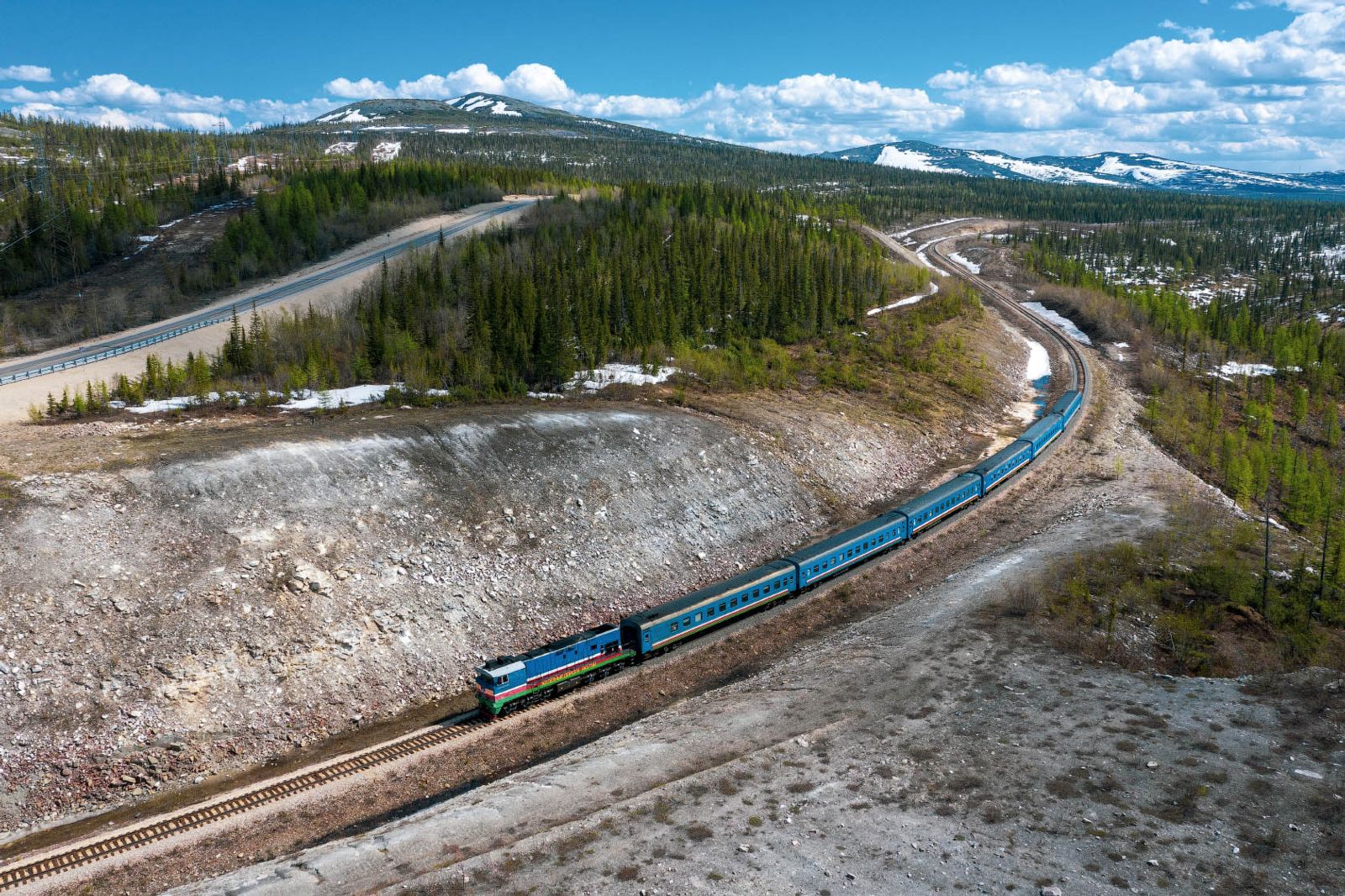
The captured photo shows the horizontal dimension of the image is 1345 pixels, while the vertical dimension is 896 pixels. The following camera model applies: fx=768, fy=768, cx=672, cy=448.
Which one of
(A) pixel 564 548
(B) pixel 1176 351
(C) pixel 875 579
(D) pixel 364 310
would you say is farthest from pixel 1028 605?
(B) pixel 1176 351

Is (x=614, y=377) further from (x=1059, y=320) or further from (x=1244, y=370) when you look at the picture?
(x=1244, y=370)

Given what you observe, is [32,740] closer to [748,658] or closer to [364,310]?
[748,658]

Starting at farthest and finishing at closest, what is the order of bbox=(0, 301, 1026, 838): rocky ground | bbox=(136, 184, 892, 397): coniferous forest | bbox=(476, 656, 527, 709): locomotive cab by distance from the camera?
bbox=(136, 184, 892, 397): coniferous forest
bbox=(476, 656, 527, 709): locomotive cab
bbox=(0, 301, 1026, 838): rocky ground

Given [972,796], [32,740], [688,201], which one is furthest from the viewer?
[688,201]

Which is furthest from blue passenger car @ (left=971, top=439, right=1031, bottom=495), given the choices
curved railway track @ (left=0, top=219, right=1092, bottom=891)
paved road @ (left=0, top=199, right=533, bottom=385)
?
paved road @ (left=0, top=199, right=533, bottom=385)

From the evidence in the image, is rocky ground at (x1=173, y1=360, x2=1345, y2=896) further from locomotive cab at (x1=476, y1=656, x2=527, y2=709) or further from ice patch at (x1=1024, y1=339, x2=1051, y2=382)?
ice patch at (x1=1024, y1=339, x2=1051, y2=382)

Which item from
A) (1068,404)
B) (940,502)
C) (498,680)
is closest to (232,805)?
(498,680)

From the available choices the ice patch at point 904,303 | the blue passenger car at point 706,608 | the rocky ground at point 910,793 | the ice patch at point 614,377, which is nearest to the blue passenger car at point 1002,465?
the blue passenger car at point 706,608
